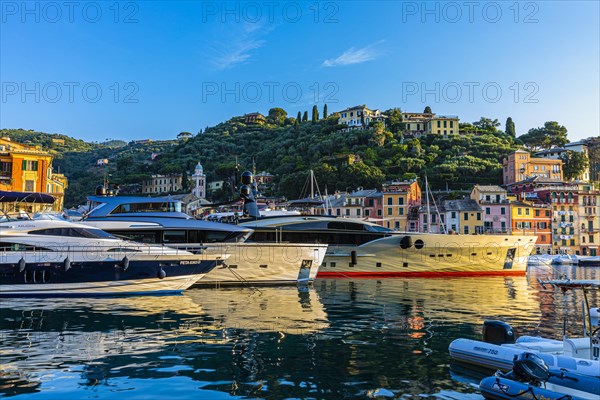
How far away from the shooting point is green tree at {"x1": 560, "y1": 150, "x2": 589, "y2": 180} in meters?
96.1

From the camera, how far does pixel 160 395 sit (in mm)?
7918

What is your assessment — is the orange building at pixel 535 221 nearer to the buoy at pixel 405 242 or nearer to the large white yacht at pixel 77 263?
the buoy at pixel 405 242

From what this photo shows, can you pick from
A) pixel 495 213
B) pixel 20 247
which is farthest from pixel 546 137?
pixel 20 247

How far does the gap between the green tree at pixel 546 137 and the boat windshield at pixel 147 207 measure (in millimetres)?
108886

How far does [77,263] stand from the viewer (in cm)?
1888

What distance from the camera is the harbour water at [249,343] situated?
27.5ft

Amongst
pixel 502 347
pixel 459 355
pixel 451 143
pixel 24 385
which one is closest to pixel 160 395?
pixel 24 385

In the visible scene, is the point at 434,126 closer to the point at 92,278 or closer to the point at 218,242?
the point at 218,242

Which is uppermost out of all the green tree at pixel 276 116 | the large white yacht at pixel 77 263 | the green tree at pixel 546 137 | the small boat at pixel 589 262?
the green tree at pixel 276 116

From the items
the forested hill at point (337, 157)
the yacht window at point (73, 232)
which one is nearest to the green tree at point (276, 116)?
the forested hill at point (337, 157)

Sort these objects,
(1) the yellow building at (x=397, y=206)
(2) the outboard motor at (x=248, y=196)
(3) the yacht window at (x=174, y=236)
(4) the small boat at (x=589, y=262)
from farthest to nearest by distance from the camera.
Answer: (1) the yellow building at (x=397, y=206) < (4) the small boat at (x=589, y=262) < (2) the outboard motor at (x=248, y=196) < (3) the yacht window at (x=174, y=236)

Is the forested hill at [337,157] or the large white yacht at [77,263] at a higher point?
the forested hill at [337,157]

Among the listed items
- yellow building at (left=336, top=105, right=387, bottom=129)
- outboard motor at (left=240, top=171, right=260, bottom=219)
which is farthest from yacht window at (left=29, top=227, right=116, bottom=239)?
yellow building at (left=336, top=105, right=387, bottom=129)

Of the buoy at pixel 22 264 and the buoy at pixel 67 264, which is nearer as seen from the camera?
the buoy at pixel 22 264
